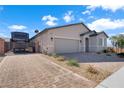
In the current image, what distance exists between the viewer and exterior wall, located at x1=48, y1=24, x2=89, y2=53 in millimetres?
17855

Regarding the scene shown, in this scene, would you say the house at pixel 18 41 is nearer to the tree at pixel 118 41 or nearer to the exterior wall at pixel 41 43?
the exterior wall at pixel 41 43

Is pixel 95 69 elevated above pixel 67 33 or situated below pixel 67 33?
below

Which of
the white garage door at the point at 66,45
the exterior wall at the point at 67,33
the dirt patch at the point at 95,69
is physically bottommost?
the dirt patch at the point at 95,69

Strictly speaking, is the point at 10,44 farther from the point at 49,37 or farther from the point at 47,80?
the point at 47,80

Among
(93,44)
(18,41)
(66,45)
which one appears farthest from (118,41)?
(18,41)

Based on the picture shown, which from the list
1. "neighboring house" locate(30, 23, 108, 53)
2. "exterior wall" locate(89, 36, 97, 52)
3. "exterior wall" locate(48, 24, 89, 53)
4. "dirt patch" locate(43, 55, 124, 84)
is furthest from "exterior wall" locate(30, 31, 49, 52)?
"dirt patch" locate(43, 55, 124, 84)

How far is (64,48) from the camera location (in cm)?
1903

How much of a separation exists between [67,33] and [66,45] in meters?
1.52

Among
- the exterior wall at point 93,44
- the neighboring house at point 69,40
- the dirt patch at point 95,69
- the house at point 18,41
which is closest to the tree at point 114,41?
the neighboring house at point 69,40

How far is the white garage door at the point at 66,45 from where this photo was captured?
18336 mm

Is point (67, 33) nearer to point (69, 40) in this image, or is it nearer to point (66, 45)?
point (69, 40)

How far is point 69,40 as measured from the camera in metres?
19.9

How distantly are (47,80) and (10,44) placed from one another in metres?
16.6
